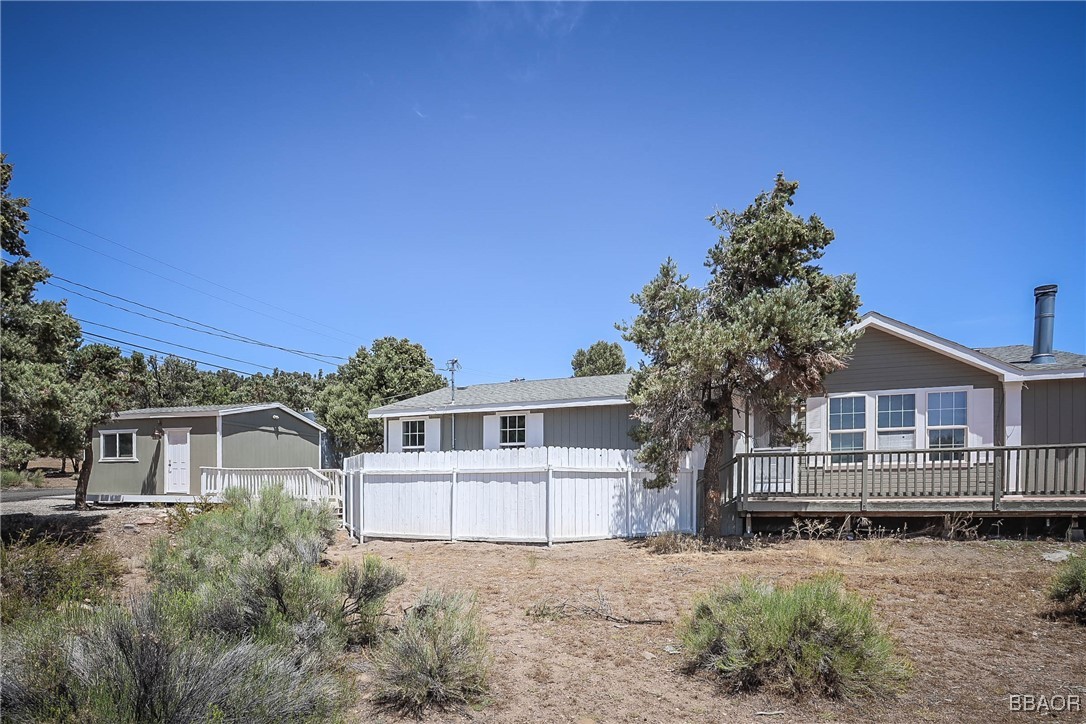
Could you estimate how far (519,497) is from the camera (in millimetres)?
13062

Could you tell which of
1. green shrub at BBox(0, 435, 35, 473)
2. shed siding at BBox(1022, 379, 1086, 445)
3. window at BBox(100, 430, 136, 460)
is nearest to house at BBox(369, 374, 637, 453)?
shed siding at BBox(1022, 379, 1086, 445)

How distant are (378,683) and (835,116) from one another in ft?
39.4

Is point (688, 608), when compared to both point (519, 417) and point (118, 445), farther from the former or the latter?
point (118, 445)

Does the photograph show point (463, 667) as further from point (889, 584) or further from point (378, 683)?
point (889, 584)

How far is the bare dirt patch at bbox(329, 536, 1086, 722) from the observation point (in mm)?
4277

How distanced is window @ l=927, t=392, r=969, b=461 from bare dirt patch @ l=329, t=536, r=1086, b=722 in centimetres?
290

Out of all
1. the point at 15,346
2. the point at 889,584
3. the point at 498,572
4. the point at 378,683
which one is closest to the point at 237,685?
the point at 378,683

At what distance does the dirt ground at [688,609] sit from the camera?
14.0ft

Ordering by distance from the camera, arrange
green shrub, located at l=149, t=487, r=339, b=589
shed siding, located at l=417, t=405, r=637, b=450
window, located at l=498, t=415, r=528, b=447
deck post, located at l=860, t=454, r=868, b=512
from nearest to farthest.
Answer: green shrub, located at l=149, t=487, r=339, b=589
deck post, located at l=860, t=454, r=868, b=512
shed siding, located at l=417, t=405, r=637, b=450
window, located at l=498, t=415, r=528, b=447

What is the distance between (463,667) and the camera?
445 centimetres

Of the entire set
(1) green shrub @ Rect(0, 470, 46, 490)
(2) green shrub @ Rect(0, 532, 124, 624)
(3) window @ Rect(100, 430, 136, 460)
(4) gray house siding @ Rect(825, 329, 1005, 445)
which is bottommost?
(1) green shrub @ Rect(0, 470, 46, 490)

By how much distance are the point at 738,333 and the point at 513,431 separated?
31.1ft

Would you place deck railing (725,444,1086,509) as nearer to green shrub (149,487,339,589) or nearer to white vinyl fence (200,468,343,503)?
green shrub (149,487,339,589)

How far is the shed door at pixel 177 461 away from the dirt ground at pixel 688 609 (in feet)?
35.5
